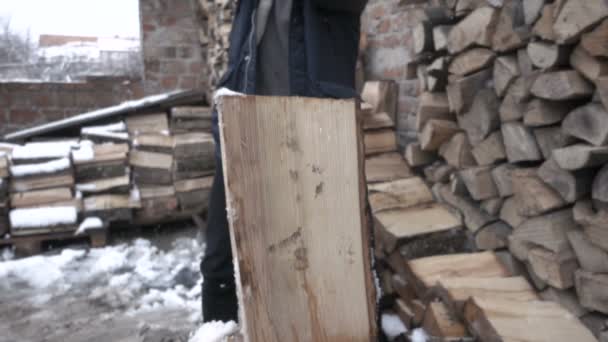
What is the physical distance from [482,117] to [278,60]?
88 centimetres

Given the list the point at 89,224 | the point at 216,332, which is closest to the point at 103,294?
the point at 89,224

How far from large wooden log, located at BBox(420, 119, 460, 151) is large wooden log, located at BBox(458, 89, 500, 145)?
0.30 ft

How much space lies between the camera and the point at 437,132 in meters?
2.06

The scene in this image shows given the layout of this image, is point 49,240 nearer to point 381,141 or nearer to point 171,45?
point 171,45

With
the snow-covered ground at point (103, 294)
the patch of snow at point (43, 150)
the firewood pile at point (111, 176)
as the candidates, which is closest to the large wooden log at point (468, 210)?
the snow-covered ground at point (103, 294)

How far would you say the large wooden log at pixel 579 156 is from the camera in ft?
4.30

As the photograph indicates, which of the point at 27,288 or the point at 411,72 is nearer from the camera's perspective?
the point at 411,72

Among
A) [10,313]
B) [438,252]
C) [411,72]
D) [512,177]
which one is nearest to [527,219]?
[512,177]

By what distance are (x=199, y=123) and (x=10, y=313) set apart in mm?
2027

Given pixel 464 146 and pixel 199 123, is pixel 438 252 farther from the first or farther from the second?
pixel 199 123

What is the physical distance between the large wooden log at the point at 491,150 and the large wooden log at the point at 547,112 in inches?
7.8

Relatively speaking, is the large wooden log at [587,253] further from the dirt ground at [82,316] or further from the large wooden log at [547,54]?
the dirt ground at [82,316]

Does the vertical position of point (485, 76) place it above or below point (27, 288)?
above

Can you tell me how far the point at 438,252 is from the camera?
191 cm
